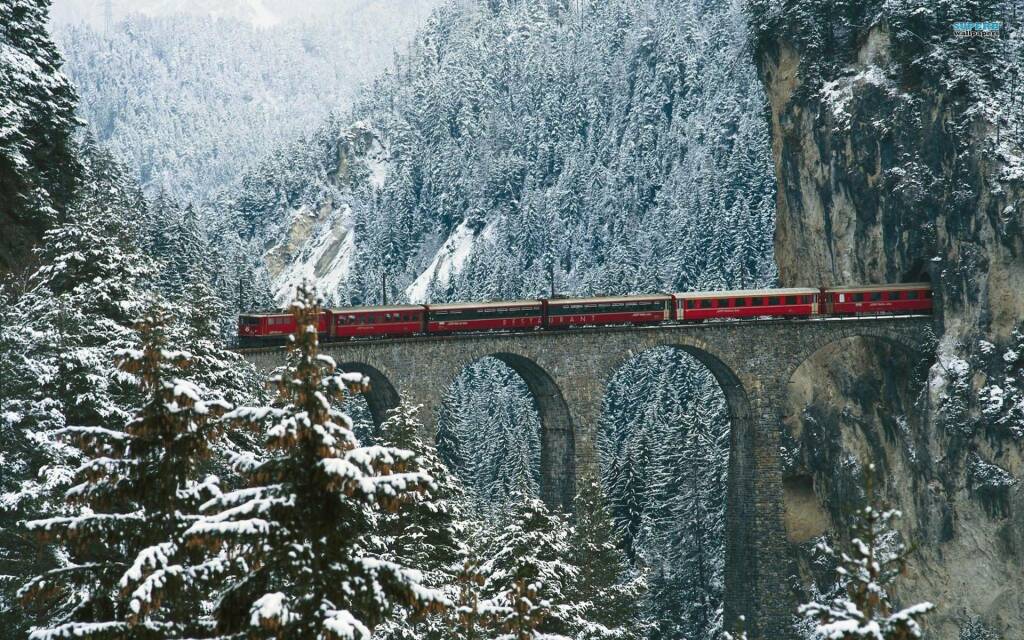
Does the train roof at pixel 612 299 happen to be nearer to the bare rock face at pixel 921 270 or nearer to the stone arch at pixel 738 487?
the stone arch at pixel 738 487

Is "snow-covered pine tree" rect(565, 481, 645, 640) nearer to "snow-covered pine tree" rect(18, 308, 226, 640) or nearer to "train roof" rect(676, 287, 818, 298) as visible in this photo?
"train roof" rect(676, 287, 818, 298)

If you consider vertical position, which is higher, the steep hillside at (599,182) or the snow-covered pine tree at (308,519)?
the steep hillside at (599,182)

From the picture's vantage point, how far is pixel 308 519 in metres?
14.3

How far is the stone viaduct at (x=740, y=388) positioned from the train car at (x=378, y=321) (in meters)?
2.62

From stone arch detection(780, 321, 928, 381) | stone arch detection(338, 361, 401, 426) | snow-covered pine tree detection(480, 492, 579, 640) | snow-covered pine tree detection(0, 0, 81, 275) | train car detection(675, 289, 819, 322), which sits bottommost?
snow-covered pine tree detection(480, 492, 579, 640)

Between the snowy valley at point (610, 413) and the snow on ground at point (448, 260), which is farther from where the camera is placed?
the snow on ground at point (448, 260)

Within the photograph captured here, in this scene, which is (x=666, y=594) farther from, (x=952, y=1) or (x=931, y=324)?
(x=952, y=1)

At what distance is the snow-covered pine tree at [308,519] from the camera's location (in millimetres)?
13789

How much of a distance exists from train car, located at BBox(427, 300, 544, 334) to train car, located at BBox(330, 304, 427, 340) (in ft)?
2.37

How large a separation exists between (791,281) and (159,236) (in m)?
54.0

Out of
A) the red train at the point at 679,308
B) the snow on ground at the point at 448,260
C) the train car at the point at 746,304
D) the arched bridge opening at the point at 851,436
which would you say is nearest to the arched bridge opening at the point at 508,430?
the red train at the point at 679,308

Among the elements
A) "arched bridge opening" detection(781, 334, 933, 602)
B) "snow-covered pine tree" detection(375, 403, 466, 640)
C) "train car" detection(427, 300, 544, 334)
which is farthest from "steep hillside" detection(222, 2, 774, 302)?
"snow-covered pine tree" detection(375, 403, 466, 640)

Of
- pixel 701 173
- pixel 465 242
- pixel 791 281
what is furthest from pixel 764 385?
pixel 465 242

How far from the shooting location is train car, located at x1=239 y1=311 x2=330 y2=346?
5541cm
